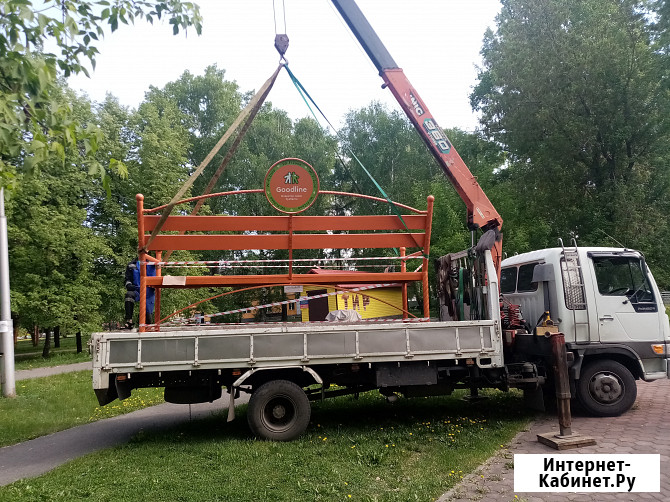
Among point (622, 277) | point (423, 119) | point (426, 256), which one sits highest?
point (423, 119)

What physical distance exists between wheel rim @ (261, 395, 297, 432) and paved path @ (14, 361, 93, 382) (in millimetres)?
12008

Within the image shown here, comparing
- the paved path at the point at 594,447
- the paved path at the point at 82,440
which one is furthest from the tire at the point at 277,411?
the paved path at the point at 594,447

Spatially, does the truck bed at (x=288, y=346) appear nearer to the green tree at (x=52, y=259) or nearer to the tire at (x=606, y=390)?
the tire at (x=606, y=390)

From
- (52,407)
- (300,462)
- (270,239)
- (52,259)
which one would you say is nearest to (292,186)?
(270,239)

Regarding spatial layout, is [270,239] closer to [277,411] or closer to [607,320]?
[277,411]

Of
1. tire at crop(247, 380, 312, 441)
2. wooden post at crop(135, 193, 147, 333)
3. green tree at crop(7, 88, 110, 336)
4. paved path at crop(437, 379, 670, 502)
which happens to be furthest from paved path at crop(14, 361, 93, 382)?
paved path at crop(437, 379, 670, 502)

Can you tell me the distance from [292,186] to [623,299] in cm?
533

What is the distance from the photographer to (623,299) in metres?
7.45

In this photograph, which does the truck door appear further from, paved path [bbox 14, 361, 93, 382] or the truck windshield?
paved path [bbox 14, 361, 93, 382]

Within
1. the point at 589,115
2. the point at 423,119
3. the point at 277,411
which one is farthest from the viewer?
the point at 589,115

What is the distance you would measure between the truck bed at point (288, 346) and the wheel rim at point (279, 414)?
584mm

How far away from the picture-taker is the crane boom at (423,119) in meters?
7.88

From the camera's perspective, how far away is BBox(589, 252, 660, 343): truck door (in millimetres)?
7367

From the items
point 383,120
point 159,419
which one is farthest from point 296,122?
point 159,419
